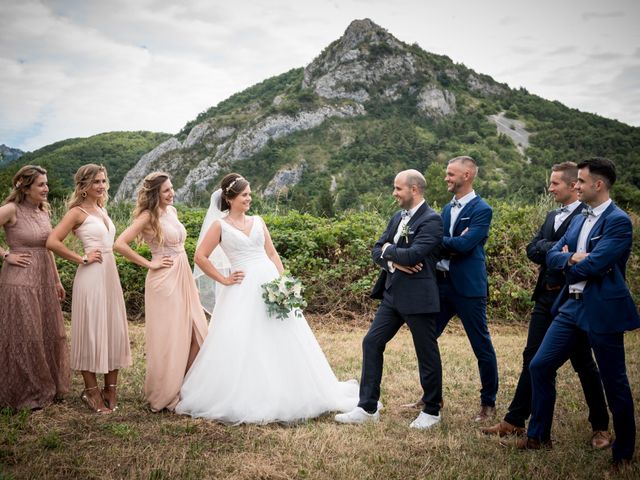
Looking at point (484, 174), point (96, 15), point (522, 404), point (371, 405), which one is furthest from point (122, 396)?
point (484, 174)

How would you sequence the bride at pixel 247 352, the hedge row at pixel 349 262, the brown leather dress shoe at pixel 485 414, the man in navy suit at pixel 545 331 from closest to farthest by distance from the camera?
the man in navy suit at pixel 545 331, the bride at pixel 247 352, the brown leather dress shoe at pixel 485 414, the hedge row at pixel 349 262

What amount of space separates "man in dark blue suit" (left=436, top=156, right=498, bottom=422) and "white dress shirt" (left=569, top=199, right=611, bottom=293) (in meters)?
0.91

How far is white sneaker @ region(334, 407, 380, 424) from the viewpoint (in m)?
4.54

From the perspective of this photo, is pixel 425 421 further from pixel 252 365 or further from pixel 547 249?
pixel 547 249

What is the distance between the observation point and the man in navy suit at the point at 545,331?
4.09 m

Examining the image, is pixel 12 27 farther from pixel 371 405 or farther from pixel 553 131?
pixel 553 131

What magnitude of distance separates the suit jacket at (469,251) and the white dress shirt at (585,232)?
35.0 inches

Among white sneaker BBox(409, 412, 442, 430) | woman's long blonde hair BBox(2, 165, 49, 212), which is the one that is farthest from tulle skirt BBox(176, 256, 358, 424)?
woman's long blonde hair BBox(2, 165, 49, 212)

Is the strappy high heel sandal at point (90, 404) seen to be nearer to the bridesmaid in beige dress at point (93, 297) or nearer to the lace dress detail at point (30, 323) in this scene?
the bridesmaid in beige dress at point (93, 297)

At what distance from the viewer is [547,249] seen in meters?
4.19

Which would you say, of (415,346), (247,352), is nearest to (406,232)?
(415,346)

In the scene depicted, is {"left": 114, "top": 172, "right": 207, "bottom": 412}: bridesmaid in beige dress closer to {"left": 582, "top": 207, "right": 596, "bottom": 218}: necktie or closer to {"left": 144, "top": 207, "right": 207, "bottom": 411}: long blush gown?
{"left": 144, "top": 207, "right": 207, "bottom": 411}: long blush gown

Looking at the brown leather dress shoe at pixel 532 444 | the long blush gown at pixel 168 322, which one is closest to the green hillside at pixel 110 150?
the long blush gown at pixel 168 322

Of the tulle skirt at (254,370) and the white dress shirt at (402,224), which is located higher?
the white dress shirt at (402,224)
